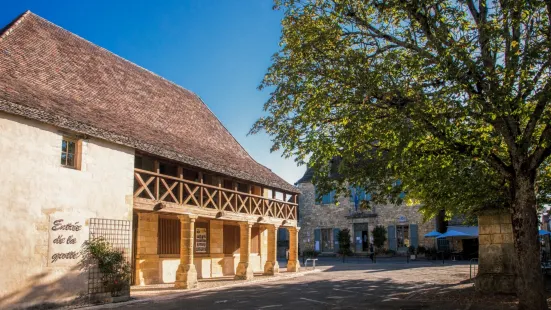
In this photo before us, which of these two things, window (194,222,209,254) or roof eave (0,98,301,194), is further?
window (194,222,209,254)

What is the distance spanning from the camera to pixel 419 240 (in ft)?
111

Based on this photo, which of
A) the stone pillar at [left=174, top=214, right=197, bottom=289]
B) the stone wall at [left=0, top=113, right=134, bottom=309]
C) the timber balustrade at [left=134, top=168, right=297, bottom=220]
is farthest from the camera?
the stone pillar at [left=174, top=214, right=197, bottom=289]

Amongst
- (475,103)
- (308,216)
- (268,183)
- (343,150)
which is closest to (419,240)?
(308,216)

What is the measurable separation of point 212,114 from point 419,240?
17.4 meters

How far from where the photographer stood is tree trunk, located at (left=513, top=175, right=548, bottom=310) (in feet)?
29.7

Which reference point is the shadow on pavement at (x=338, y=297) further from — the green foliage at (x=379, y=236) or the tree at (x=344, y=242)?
the tree at (x=344, y=242)

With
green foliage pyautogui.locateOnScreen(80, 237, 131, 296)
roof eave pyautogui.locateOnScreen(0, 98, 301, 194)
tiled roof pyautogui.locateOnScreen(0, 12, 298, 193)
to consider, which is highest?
tiled roof pyautogui.locateOnScreen(0, 12, 298, 193)

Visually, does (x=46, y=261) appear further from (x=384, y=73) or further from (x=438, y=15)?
(x=438, y=15)

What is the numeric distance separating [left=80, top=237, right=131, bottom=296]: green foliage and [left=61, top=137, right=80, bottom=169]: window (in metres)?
1.98

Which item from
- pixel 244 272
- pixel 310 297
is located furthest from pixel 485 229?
pixel 244 272

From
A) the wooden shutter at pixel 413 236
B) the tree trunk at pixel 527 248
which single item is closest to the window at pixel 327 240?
the wooden shutter at pixel 413 236

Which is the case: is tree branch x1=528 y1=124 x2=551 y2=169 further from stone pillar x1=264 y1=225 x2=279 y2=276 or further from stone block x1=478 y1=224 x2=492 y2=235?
stone pillar x1=264 y1=225 x2=279 y2=276

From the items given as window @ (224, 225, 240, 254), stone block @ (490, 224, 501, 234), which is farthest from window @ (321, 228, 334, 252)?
stone block @ (490, 224, 501, 234)

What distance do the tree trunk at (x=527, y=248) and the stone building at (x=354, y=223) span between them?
74.8 ft
